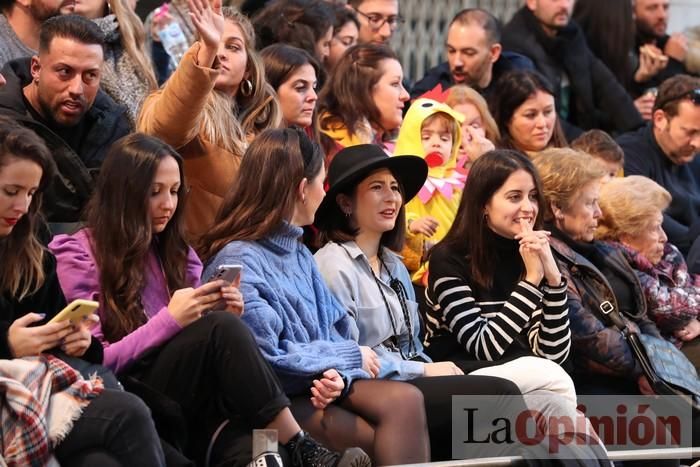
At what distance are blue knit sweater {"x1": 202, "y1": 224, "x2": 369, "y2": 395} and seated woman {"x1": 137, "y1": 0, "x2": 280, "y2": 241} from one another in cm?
61

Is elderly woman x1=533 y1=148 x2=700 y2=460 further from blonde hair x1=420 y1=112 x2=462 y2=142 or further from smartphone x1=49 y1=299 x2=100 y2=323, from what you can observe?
smartphone x1=49 y1=299 x2=100 y2=323

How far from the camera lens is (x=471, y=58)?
8188mm

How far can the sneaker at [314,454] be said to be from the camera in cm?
468

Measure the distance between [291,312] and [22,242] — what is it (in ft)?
3.31

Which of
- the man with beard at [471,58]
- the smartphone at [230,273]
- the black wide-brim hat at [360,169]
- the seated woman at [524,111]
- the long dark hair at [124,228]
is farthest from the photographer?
the man with beard at [471,58]

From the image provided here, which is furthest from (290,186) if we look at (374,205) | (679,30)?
(679,30)

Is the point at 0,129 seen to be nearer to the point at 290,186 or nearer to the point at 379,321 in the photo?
the point at 290,186

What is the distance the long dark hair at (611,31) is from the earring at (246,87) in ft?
12.8

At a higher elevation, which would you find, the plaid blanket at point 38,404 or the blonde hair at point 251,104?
the blonde hair at point 251,104

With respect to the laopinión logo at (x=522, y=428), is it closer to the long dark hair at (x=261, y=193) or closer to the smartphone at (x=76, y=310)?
the long dark hair at (x=261, y=193)

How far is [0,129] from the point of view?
4.65m

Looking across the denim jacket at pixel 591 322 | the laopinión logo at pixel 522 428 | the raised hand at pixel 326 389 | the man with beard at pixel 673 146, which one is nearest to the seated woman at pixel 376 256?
the laopinión logo at pixel 522 428

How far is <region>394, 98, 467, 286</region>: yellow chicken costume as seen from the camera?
6.83 m

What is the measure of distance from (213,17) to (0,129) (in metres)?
1.18
